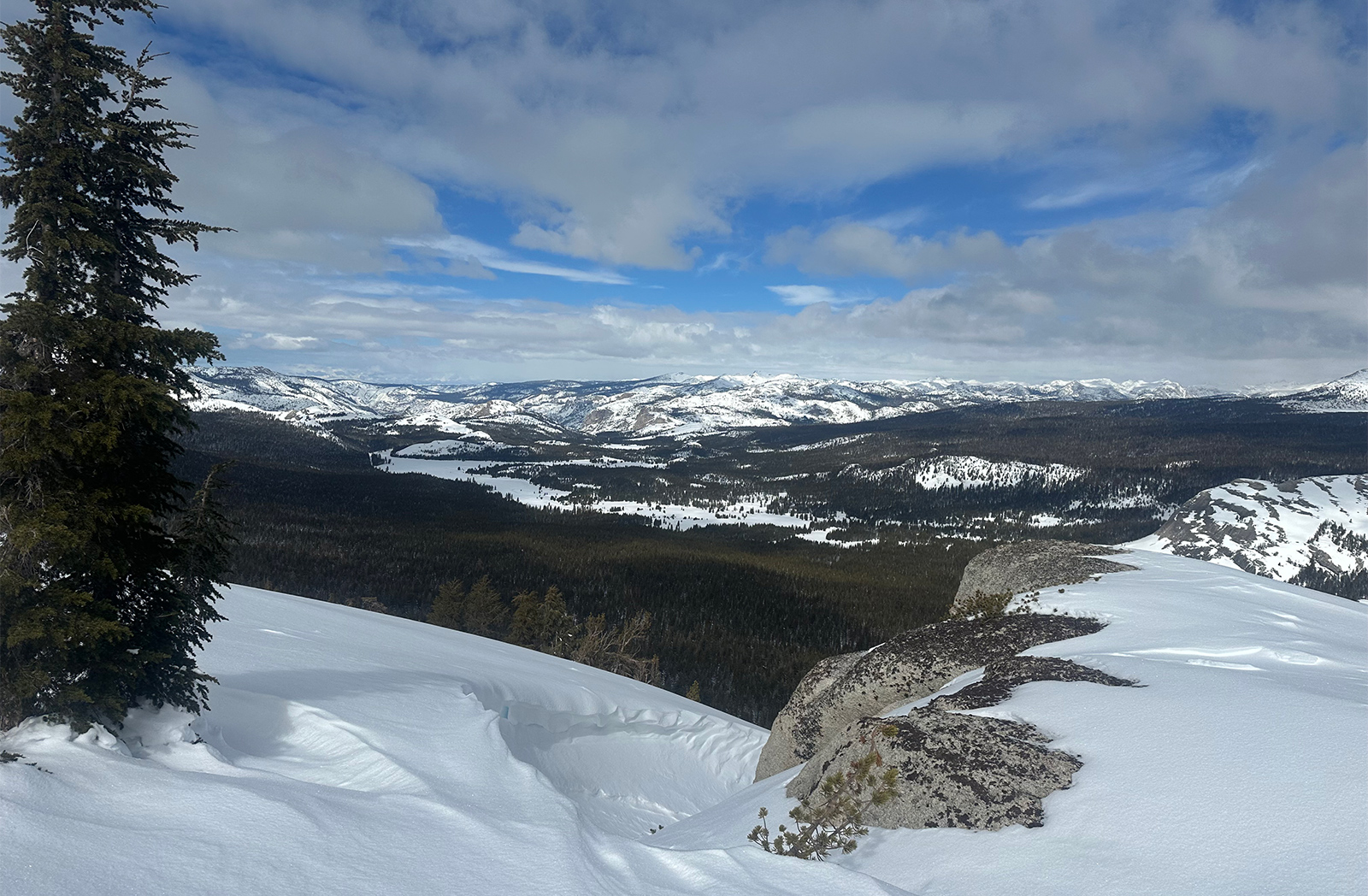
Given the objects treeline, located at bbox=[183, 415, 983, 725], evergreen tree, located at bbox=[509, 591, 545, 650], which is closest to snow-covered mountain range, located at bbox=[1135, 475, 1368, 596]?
treeline, located at bbox=[183, 415, 983, 725]

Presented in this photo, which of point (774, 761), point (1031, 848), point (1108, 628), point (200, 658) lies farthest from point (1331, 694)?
point (200, 658)

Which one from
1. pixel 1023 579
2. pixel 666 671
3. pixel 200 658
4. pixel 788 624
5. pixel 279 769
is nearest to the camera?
pixel 279 769

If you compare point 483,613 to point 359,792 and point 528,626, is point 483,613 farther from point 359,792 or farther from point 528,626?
point 359,792

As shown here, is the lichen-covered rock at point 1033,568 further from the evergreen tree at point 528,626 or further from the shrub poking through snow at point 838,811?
the evergreen tree at point 528,626

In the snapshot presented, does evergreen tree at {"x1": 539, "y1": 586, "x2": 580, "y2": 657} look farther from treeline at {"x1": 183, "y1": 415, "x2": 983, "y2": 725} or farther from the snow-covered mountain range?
the snow-covered mountain range

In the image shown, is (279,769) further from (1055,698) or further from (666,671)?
(666,671)

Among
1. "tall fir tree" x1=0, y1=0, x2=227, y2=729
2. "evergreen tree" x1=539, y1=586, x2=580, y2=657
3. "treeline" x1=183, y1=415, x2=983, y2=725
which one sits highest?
"tall fir tree" x1=0, y1=0, x2=227, y2=729
